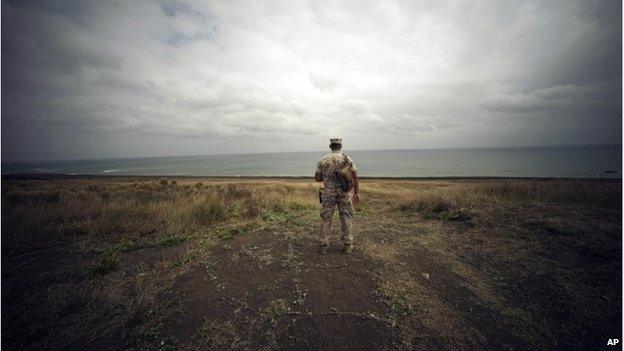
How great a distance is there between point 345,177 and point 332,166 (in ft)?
1.30

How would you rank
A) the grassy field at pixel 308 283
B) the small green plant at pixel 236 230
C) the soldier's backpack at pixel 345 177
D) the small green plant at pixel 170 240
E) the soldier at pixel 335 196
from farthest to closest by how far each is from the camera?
1. the small green plant at pixel 236 230
2. the small green plant at pixel 170 240
3. the soldier at pixel 335 196
4. the soldier's backpack at pixel 345 177
5. the grassy field at pixel 308 283

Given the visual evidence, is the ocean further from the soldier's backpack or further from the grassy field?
the soldier's backpack

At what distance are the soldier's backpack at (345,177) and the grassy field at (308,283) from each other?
4.89 ft

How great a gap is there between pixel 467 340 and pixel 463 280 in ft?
4.83

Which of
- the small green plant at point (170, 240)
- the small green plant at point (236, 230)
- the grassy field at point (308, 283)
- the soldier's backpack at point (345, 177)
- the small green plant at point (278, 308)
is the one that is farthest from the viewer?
the small green plant at point (236, 230)

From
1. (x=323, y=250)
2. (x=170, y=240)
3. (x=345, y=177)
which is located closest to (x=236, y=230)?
(x=170, y=240)

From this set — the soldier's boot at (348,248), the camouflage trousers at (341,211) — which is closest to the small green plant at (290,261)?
the camouflage trousers at (341,211)

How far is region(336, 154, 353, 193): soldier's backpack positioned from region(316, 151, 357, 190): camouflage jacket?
0.05 meters

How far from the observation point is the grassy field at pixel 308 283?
2953 millimetres

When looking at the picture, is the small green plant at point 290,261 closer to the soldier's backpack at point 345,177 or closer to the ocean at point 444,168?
the soldier's backpack at point 345,177

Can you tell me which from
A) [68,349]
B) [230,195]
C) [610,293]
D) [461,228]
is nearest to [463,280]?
[610,293]

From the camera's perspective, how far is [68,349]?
278 centimetres

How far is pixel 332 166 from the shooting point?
536 centimetres

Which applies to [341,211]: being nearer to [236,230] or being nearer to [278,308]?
[278,308]
